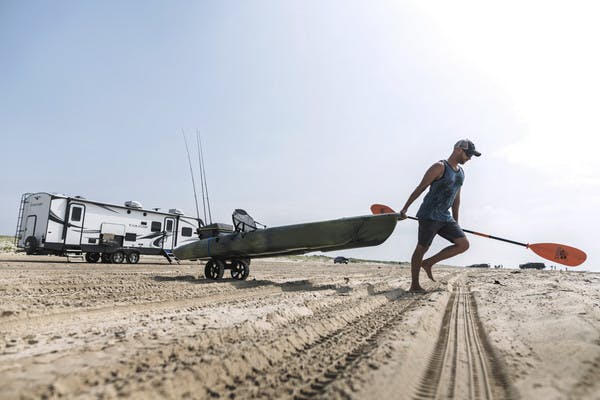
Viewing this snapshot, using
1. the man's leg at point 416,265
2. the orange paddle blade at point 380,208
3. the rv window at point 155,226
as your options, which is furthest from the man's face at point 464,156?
→ the rv window at point 155,226

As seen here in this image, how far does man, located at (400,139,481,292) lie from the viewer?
5.80 meters

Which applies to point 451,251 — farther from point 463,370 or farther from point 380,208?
point 463,370

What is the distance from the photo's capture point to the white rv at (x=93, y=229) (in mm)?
15805

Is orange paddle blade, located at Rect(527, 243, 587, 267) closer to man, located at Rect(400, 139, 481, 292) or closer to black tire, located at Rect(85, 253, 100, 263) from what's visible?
man, located at Rect(400, 139, 481, 292)

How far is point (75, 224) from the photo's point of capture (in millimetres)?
16453

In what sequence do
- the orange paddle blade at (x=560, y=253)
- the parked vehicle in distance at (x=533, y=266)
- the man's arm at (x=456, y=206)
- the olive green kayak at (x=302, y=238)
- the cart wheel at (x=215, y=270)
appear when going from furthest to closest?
the parked vehicle in distance at (x=533, y=266) → the cart wheel at (x=215, y=270) → the orange paddle blade at (x=560, y=253) → the olive green kayak at (x=302, y=238) → the man's arm at (x=456, y=206)

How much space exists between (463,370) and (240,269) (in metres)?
6.61

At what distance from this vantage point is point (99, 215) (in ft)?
56.5

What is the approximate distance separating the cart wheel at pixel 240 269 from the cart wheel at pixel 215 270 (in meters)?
0.33

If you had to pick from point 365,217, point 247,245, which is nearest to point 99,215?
point 247,245

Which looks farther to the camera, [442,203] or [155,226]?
[155,226]

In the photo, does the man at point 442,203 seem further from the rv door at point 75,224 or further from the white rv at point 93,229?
the rv door at point 75,224

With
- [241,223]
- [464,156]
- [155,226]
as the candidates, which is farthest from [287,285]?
[155,226]

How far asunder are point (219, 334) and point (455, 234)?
4.75 metres
